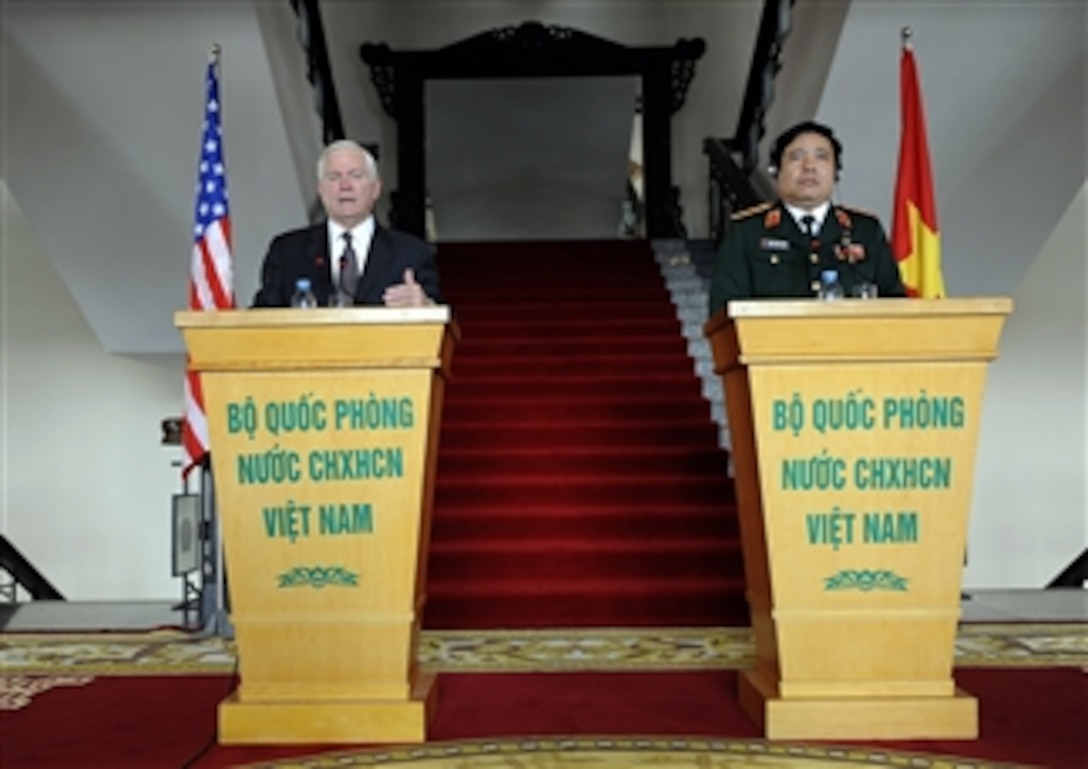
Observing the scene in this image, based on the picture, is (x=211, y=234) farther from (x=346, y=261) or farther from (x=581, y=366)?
(x=581, y=366)

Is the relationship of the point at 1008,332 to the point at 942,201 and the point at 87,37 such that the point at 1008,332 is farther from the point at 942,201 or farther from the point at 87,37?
the point at 87,37

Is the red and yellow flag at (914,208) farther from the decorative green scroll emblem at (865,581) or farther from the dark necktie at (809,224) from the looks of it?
the decorative green scroll emblem at (865,581)

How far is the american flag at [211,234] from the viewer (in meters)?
4.27

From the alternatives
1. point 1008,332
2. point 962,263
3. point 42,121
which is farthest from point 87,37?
point 1008,332

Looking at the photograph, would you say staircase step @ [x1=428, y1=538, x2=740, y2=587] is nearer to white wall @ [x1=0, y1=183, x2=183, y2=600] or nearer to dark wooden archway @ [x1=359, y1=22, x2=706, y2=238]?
white wall @ [x1=0, y1=183, x2=183, y2=600]

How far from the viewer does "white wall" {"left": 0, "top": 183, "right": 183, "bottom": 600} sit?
7699 millimetres

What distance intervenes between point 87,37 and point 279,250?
322 centimetres

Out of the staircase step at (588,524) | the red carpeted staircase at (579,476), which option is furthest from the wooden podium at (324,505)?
the staircase step at (588,524)

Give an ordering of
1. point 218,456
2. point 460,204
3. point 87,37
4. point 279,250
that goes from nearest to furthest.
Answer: point 218,456 → point 279,250 → point 87,37 → point 460,204

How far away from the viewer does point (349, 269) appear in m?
2.71

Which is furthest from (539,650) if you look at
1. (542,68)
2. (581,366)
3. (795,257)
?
(542,68)

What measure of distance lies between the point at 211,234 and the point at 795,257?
8.79 ft

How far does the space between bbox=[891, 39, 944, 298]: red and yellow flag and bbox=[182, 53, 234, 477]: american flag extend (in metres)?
2.96

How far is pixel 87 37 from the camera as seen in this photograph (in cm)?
518
